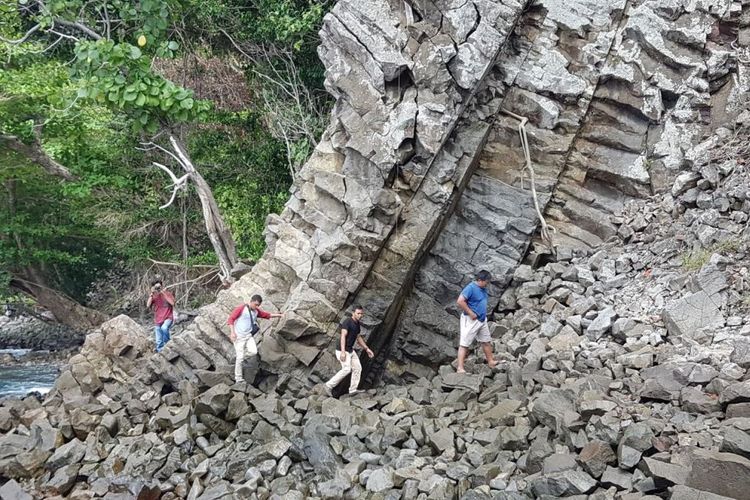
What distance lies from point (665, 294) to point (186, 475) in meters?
7.59

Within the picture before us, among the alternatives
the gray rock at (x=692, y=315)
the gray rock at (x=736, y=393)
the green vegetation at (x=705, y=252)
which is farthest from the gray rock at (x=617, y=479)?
the green vegetation at (x=705, y=252)

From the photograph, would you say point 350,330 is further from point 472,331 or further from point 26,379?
point 26,379

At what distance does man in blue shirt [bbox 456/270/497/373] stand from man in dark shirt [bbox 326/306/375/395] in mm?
1568

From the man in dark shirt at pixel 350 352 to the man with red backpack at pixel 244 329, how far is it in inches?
59.2

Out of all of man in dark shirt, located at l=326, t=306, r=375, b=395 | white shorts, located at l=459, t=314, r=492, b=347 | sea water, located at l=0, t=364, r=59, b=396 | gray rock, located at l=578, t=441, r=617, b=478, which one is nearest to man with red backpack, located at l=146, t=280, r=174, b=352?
sea water, located at l=0, t=364, r=59, b=396

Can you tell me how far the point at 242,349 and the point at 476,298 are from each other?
412cm

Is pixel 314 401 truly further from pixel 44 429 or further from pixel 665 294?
pixel 665 294

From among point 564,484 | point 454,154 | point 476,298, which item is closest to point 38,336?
point 454,154

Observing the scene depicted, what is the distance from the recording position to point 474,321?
37.5 ft

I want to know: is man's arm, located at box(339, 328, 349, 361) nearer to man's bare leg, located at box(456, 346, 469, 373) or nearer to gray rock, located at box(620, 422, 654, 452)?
man's bare leg, located at box(456, 346, 469, 373)

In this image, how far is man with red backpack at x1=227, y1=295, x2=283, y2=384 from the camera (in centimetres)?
1211

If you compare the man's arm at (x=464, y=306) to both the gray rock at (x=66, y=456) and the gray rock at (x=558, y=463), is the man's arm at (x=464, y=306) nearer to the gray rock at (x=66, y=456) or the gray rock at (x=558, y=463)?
the gray rock at (x=558, y=463)

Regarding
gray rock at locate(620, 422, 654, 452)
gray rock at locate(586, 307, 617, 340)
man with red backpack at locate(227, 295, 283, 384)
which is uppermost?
gray rock at locate(586, 307, 617, 340)

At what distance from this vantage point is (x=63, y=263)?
24.7 m
